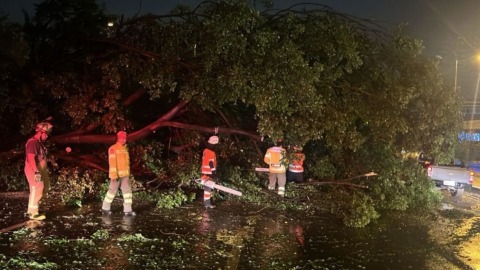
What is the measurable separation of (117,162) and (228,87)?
2515 millimetres

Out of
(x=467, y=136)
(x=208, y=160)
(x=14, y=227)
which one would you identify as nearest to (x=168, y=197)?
(x=208, y=160)

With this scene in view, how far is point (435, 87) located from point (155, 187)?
670cm

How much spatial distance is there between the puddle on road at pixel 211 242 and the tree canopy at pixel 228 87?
65.9 inches

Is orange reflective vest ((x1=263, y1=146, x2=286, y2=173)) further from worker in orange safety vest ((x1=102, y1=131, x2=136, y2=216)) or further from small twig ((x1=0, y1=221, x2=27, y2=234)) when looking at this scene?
small twig ((x1=0, y1=221, x2=27, y2=234))

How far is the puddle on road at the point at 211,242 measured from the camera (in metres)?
5.73

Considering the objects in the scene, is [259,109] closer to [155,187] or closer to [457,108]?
[155,187]

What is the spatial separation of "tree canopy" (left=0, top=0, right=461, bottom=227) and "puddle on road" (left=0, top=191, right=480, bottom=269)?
1675 mm

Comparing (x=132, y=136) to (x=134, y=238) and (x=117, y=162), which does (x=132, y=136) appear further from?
(x=134, y=238)

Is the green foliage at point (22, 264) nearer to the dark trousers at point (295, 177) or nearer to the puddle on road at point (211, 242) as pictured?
the puddle on road at point (211, 242)

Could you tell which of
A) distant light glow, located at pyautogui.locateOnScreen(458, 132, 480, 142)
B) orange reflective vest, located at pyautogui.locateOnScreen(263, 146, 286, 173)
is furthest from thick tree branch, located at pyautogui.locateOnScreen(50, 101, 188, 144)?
distant light glow, located at pyautogui.locateOnScreen(458, 132, 480, 142)

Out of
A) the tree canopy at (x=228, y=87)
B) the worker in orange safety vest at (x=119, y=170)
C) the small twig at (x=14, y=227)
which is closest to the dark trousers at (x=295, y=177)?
the tree canopy at (x=228, y=87)

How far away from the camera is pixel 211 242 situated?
673cm

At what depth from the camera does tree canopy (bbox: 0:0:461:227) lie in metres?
8.12

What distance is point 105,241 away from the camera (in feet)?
21.1
